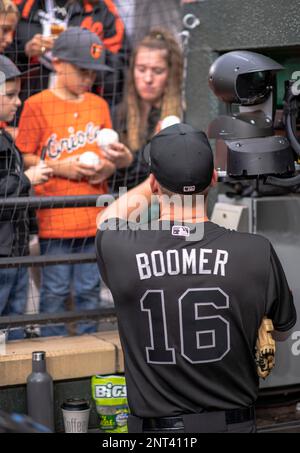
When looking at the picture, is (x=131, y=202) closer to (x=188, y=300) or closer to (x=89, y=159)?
(x=188, y=300)

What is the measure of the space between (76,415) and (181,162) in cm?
165

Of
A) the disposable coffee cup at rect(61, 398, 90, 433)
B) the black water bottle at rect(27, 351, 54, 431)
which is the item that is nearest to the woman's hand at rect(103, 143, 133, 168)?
the black water bottle at rect(27, 351, 54, 431)

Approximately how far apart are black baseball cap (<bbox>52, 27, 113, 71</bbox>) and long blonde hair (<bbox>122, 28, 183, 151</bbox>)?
44 cm

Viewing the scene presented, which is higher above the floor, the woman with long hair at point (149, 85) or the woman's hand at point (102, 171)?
the woman with long hair at point (149, 85)

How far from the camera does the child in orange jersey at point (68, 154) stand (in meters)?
5.03

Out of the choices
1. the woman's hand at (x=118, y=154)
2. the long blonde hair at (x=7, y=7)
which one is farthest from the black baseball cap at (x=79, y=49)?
the woman's hand at (x=118, y=154)

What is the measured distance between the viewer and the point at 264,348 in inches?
127

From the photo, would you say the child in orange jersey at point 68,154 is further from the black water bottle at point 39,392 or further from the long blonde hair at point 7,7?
the black water bottle at point 39,392

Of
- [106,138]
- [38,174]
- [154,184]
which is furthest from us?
[106,138]

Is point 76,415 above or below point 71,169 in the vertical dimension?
below

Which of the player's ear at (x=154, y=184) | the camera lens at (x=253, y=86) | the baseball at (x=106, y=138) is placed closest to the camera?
the player's ear at (x=154, y=184)

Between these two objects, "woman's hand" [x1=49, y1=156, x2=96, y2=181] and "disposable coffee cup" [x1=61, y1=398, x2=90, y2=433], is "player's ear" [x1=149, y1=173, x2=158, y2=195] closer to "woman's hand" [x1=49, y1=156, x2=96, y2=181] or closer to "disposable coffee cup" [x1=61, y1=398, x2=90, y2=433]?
"disposable coffee cup" [x1=61, y1=398, x2=90, y2=433]

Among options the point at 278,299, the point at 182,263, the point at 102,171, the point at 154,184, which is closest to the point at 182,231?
the point at 182,263

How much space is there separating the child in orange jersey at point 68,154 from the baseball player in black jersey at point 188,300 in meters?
1.96
